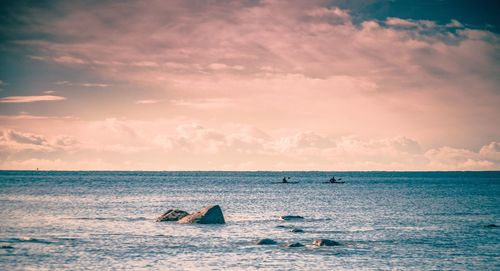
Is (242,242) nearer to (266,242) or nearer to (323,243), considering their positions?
(266,242)

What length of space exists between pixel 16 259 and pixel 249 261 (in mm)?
16693

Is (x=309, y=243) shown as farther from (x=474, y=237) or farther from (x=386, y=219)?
(x=386, y=219)

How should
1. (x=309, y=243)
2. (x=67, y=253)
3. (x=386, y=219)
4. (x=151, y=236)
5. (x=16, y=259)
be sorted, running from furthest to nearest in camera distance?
1. (x=386, y=219)
2. (x=151, y=236)
3. (x=309, y=243)
4. (x=67, y=253)
5. (x=16, y=259)

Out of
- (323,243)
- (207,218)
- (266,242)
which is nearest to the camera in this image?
(323,243)

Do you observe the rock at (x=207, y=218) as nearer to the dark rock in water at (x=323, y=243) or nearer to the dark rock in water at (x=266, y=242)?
the dark rock in water at (x=266, y=242)

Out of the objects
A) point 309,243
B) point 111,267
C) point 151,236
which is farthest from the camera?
point 151,236

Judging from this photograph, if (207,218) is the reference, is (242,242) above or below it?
below

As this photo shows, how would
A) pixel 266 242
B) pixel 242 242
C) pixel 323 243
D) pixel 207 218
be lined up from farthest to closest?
pixel 207 218
pixel 242 242
pixel 266 242
pixel 323 243

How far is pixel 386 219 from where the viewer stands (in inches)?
2633

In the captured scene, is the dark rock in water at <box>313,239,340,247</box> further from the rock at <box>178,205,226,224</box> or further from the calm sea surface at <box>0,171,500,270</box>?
the rock at <box>178,205,226,224</box>

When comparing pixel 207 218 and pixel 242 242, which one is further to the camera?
pixel 207 218

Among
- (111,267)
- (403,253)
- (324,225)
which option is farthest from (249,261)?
(324,225)

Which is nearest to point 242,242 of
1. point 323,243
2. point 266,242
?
point 266,242

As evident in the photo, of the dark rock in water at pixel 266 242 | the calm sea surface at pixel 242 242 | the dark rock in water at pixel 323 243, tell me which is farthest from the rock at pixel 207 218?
the dark rock in water at pixel 323 243
